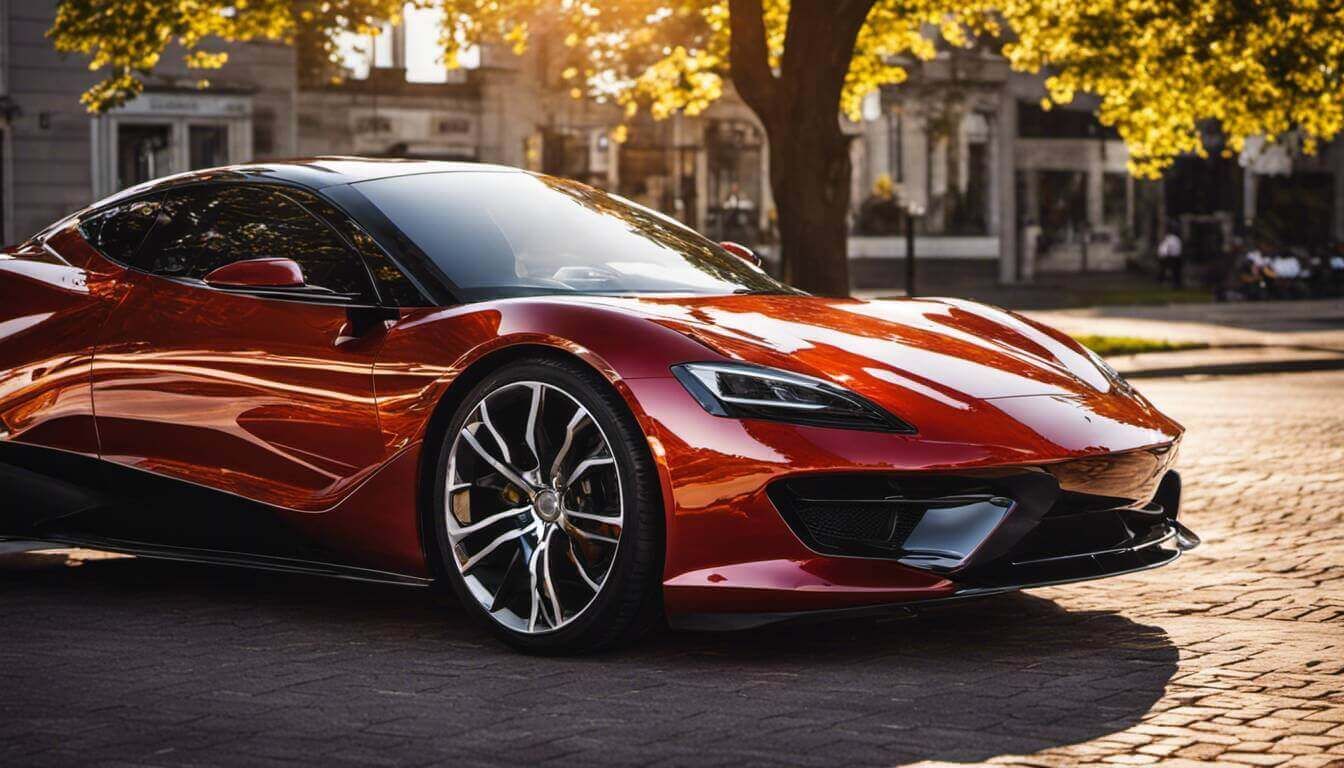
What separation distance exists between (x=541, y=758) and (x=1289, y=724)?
1.67m

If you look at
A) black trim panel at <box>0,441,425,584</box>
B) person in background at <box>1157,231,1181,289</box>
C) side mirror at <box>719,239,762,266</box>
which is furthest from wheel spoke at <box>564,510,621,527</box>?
person in background at <box>1157,231,1181,289</box>

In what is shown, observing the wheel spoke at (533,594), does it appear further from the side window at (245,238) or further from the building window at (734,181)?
the building window at (734,181)

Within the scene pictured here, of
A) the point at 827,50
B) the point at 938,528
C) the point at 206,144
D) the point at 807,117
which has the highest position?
the point at 206,144

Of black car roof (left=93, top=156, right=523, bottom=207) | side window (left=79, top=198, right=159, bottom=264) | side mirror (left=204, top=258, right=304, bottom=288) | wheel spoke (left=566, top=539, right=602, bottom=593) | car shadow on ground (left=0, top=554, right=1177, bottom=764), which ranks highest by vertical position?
black car roof (left=93, top=156, right=523, bottom=207)

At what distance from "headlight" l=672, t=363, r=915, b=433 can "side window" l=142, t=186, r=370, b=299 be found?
48.8 inches

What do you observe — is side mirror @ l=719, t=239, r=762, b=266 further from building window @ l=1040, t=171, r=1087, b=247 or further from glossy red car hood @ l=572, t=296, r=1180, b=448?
building window @ l=1040, t=171, r=1087, b=247

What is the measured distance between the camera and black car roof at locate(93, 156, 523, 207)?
596 cm

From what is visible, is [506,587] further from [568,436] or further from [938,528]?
[938,528]

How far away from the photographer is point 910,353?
17.2ft

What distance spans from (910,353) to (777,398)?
1.98ft

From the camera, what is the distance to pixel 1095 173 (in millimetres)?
46406

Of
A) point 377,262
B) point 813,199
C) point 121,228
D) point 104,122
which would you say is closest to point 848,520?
point 377,262

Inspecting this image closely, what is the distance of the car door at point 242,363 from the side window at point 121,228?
66 mm

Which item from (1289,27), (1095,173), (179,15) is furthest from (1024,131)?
(179,15)
